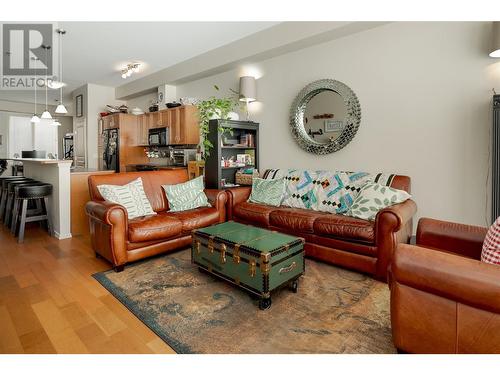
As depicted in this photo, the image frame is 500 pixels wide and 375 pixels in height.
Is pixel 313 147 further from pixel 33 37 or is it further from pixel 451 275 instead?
pixel 33 37

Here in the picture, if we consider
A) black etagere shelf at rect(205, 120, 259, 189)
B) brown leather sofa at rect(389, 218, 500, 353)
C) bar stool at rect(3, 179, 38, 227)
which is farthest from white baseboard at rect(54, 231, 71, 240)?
brown leather sofa at rect(389, 218, 500, 353)

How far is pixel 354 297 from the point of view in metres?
2.23

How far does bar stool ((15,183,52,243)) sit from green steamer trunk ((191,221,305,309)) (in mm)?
2533

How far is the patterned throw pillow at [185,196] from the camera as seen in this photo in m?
3.50

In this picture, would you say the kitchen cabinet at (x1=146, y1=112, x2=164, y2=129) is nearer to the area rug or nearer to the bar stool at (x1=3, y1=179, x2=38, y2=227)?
the bar stool at (x1=3, y1=179, x2=38, y2=227)

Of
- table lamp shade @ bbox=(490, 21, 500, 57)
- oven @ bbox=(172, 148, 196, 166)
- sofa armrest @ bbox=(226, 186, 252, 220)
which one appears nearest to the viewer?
table lamp shade @ bbox=(490, 21, 500, 57)

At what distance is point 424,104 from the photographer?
2.95 m

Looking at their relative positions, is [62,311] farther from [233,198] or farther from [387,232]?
[387,232]

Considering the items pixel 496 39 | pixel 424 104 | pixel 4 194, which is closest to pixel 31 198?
pixel 4 194

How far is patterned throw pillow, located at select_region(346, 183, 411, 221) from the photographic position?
269 cm

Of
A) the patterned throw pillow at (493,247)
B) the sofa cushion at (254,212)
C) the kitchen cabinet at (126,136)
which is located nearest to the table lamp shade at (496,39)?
the patterned throw pillow at (493,247)

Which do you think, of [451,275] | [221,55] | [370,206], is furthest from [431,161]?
[221,55]

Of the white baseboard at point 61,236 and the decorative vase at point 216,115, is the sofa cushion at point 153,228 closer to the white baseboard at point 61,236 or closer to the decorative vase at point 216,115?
the white baseboard at point 61,236

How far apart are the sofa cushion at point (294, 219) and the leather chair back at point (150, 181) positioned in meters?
1.39
